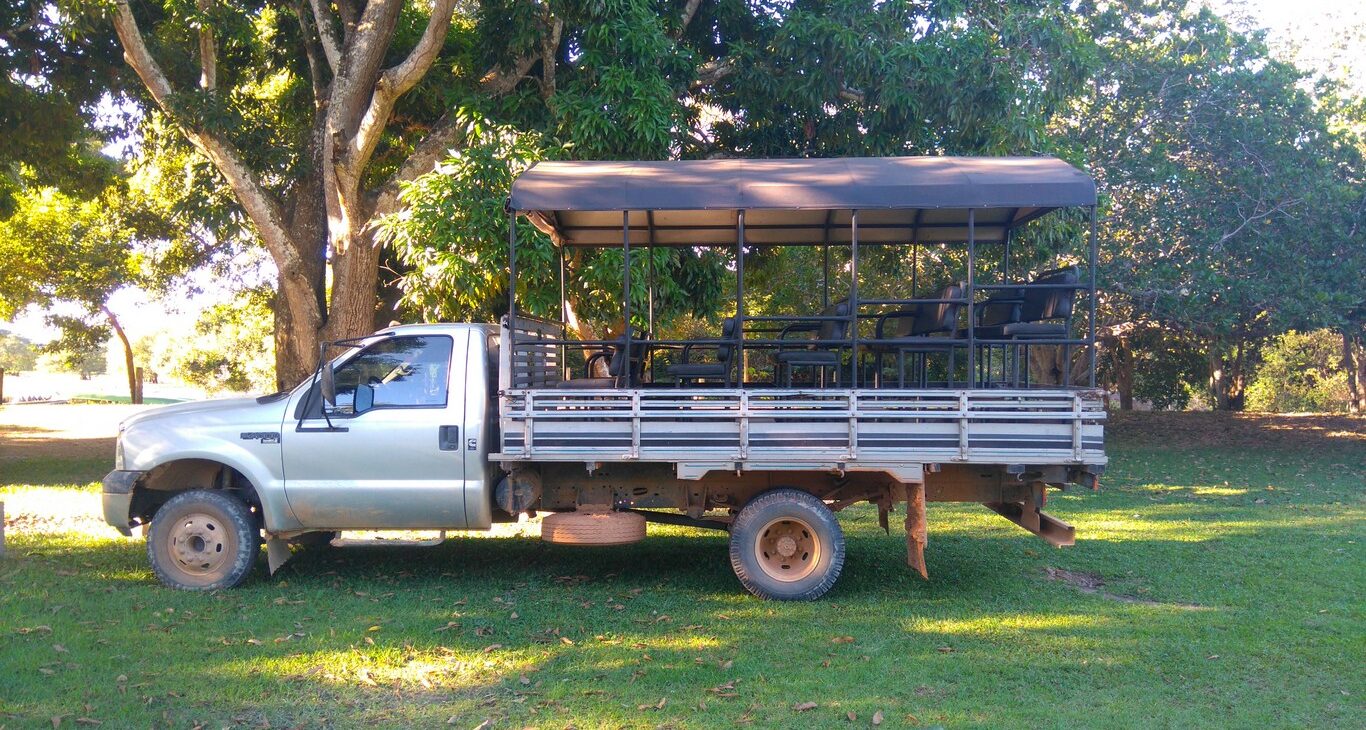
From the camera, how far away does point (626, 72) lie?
10898 millimetres

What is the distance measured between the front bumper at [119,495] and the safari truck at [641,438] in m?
0.01

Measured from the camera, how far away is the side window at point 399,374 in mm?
7688

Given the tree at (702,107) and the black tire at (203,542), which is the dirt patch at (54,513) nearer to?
the black tire at (203,542)

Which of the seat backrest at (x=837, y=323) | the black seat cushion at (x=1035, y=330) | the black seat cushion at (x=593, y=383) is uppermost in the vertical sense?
the seat backrest at (x=837, y=323)

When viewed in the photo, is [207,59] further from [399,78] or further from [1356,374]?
[1356,374]

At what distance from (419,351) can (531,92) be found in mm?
5466

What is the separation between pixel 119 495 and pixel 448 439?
251 centimetres

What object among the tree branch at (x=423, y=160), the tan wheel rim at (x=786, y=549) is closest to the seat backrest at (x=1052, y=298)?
the tan wheel rim at (x=786, y=549)

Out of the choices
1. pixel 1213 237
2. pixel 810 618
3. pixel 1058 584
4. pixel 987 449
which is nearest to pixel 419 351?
pixel 810 618

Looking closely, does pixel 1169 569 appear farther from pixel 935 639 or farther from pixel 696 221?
pixel 696 221

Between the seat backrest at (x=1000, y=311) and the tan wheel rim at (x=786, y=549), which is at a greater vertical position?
the seat backrest at (x=1000, y=311)

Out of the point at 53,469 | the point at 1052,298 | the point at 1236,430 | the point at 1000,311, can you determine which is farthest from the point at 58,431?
the point at 1236,430

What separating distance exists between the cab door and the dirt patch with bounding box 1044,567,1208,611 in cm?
472

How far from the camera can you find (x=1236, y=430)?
21.3 metres
